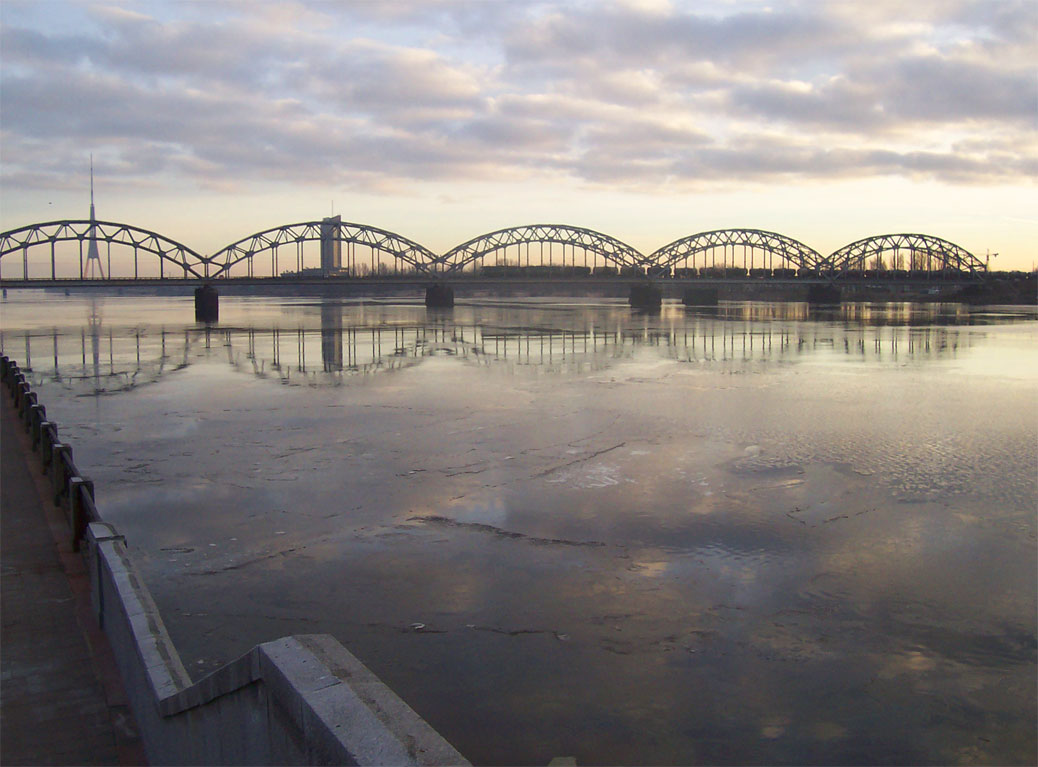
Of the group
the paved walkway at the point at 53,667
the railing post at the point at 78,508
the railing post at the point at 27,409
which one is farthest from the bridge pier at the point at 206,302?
the paved walkway at the point at 53,667

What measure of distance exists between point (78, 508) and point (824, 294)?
119m

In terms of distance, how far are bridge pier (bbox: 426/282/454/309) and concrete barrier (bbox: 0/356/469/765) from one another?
302 feet

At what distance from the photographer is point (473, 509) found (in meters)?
11.0

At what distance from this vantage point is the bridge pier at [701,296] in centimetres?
11156

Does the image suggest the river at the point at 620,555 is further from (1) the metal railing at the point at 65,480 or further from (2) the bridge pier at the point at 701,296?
(2) the bridge pier at the point at 701,296

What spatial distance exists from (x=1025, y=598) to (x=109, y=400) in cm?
1934

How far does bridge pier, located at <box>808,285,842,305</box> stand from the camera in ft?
383

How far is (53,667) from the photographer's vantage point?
5895 millimetres

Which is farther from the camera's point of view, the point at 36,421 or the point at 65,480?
the point at 36,421

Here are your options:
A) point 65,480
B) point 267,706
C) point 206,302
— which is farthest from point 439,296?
point 267,706

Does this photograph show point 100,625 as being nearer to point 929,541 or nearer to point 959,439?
point 929,541

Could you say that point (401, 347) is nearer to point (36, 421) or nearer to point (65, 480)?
point (36, 421)

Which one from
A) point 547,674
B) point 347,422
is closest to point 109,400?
point 347,422

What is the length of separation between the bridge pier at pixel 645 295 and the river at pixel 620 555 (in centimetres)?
7964
